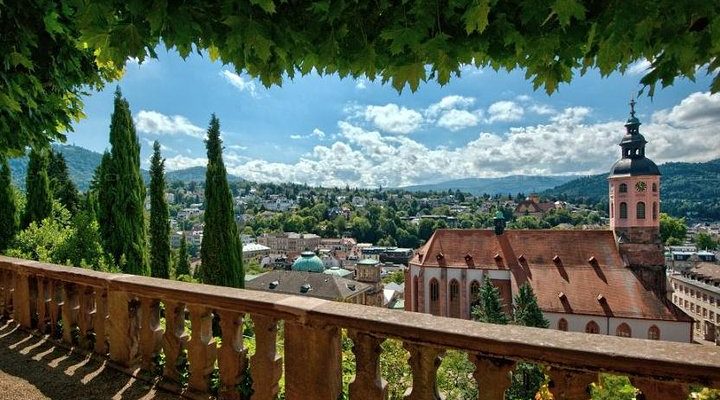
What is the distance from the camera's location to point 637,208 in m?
39.3

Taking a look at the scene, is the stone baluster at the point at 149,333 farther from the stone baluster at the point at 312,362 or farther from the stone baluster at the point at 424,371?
the stone baluster at the point at 424,371

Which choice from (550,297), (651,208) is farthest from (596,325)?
(651,208)

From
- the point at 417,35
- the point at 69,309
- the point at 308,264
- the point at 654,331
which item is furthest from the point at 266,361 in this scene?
the point at 308,264

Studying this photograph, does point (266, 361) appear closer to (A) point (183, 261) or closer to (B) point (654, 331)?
(A) point (183, 261)

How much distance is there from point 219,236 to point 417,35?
20.9 metres

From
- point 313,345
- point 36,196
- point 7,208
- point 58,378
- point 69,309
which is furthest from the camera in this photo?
point 36,196

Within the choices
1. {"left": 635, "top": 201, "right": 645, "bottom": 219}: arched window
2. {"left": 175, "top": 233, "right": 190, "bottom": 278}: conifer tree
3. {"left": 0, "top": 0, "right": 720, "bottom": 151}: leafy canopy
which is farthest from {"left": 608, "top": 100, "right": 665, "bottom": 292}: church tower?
{"left": 0, "top": 0, "right": 720, "bottom": 151}: leafy canopy

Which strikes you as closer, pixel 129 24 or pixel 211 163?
pixel 129 24

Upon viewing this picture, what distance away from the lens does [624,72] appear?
8.89 feet

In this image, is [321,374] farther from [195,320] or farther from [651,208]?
[651,208]

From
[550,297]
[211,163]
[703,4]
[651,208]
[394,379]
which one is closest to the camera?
[703,4]

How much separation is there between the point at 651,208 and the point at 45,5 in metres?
46.8

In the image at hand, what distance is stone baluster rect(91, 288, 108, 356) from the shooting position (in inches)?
146

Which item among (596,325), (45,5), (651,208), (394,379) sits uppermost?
(45,5)
